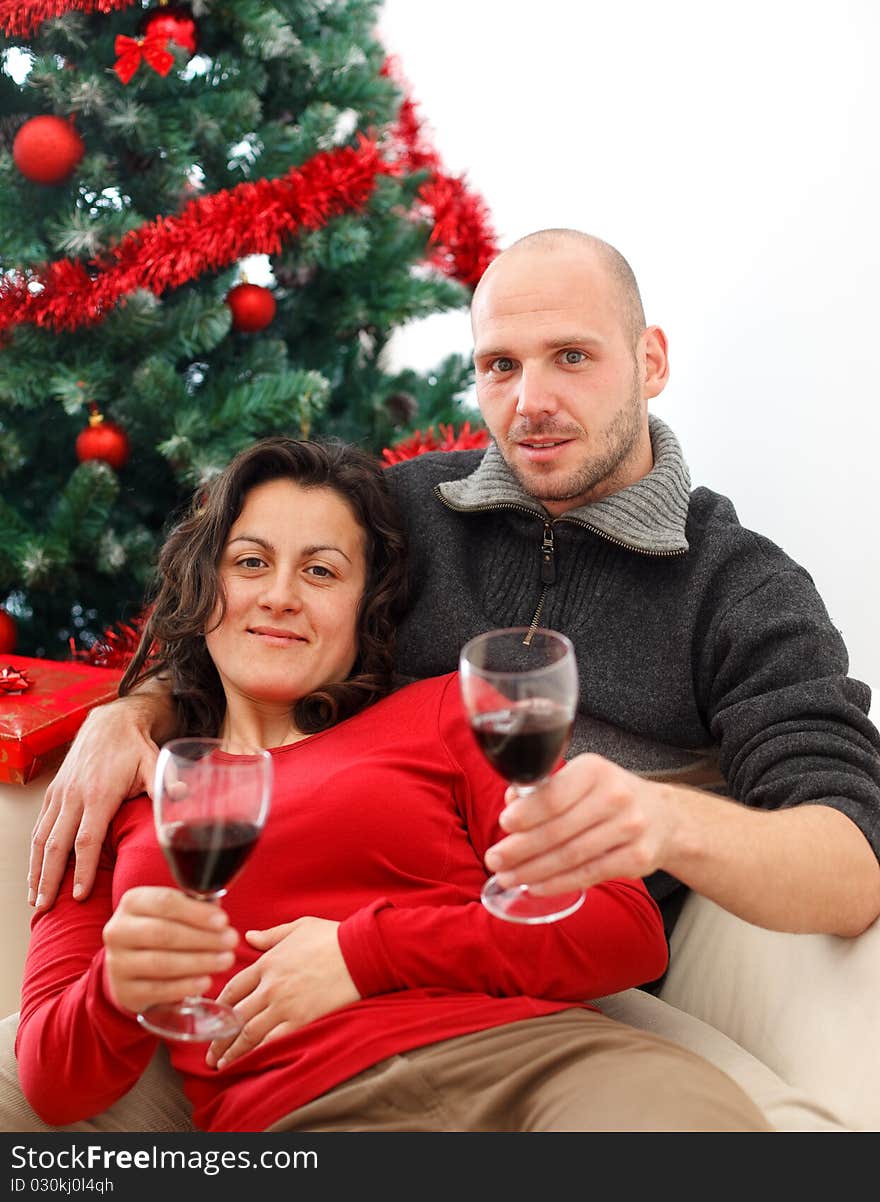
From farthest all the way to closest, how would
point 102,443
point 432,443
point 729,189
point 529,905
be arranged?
point 729,189 → point 432,443 → point 102,443 → point 529,905

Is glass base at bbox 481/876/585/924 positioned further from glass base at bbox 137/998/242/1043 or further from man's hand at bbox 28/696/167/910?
man's hand at bbox 28/696/167/910

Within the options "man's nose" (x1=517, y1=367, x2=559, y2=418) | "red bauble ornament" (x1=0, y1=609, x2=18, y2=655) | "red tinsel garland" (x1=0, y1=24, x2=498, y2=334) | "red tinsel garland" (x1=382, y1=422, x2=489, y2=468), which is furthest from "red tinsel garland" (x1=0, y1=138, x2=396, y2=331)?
"man's nose" (x1=517, y1=367, x2=559, y2=418)

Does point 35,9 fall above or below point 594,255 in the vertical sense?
above

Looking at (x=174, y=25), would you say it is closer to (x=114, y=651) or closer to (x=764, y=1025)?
(x=114, y=651)

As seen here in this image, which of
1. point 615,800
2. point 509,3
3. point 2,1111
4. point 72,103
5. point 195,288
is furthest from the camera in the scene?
point 509,3

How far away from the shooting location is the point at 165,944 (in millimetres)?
1049

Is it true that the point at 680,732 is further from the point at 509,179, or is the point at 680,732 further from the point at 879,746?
the point at 509,179

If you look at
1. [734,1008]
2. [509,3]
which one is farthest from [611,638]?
[509,3]

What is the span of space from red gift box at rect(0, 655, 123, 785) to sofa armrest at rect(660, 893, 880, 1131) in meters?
0.97

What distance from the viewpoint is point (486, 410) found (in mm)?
1826

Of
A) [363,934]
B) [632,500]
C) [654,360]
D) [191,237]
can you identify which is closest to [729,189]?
[654,360]

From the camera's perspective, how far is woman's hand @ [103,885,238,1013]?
3.41 ft

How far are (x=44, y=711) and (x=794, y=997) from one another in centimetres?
119

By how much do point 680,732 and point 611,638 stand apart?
0.16 m
